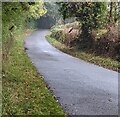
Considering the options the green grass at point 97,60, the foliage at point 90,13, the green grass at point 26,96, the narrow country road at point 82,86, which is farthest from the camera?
the foliage at point 90,13

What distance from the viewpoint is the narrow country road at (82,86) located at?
9.93m

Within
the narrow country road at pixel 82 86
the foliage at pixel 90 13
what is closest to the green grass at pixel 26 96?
the narrow country road at pixel 82 86

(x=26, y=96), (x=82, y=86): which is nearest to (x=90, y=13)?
(x=82, y=86)

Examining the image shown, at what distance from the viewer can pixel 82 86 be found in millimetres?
13023

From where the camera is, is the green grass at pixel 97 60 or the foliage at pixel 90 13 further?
the foliage at pixel 90 13

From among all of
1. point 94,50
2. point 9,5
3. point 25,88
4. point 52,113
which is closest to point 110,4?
point 94,50

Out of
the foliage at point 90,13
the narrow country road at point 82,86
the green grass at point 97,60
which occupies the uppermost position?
the foliage at point 90,13

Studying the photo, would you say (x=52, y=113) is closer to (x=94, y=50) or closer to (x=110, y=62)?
(x=110, y=62)

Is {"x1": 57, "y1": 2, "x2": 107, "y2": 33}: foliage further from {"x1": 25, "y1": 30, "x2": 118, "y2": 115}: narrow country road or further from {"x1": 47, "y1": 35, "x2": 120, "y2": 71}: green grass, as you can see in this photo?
{"x1": 25, "y1": 30, "x2": 118, "y2": 115}: narrow country road

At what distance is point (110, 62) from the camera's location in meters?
19.7

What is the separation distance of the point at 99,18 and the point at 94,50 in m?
3.49

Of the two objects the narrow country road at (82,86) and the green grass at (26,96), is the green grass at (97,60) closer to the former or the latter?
the narrow country road at (82,86)

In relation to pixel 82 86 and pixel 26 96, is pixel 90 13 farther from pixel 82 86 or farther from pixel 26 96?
pixel 26 96

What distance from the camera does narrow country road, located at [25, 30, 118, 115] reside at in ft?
32.6
